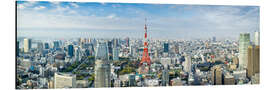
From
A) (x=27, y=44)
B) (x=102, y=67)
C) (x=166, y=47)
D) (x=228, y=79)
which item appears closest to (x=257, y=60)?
(x=228, y=79)

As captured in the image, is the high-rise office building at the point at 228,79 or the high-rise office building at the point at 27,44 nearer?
the high-rise office building at the point at 27,44

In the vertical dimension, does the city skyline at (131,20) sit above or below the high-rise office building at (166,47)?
above

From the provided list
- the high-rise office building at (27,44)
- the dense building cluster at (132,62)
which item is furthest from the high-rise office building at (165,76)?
the high-rise office building at (27,44)

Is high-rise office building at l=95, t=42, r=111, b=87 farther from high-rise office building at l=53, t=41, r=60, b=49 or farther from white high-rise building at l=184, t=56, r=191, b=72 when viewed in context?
white high-rise building at l=184, t=56, r=191, b=72

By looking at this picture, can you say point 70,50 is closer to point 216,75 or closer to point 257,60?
point 216,75

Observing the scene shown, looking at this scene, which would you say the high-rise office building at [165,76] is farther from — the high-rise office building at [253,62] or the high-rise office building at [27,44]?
the high-rise office building at [27,44]
